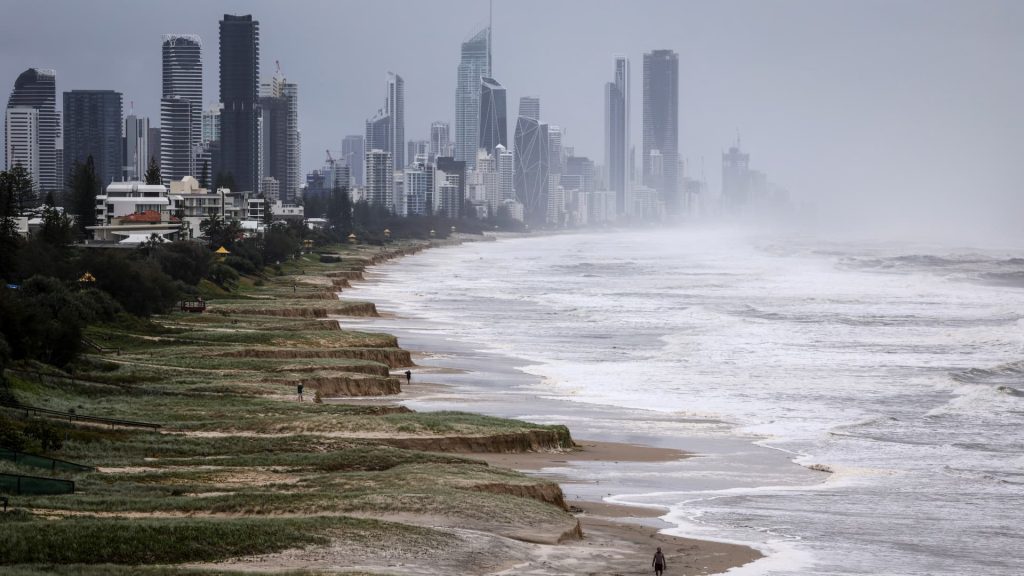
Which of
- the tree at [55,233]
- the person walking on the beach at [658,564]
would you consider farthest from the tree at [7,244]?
the person walking on the beach at [658,564]

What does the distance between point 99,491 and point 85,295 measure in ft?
116

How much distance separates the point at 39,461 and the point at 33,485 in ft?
8.53

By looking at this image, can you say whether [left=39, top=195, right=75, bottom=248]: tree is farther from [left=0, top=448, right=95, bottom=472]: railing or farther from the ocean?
[left=0, top=448, right=95, bottom=472]: railing

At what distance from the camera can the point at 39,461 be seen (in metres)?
28.7

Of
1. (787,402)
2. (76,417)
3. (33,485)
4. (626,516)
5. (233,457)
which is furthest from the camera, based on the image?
(787,402)

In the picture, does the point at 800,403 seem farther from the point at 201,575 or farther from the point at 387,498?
the point at 201,575

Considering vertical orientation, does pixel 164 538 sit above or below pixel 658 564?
above

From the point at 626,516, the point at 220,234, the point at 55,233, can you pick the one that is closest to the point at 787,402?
the point at 626,516

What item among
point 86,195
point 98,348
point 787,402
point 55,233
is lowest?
point 787,402

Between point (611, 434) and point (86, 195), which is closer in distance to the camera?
point (611, 434)

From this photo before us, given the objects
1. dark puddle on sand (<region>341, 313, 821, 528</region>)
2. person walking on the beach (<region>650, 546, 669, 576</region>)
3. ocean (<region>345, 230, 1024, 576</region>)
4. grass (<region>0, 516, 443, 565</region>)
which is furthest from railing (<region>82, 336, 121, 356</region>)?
person walking on the beach (<region>650, 546, 669, 576</region>)

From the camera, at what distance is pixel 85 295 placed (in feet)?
199

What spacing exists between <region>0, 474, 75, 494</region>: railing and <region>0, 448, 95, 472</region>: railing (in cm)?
165

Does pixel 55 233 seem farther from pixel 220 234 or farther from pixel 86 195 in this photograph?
pixel 86 195
